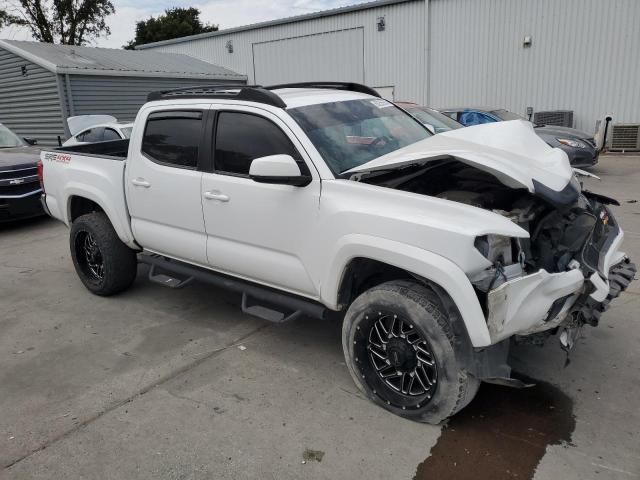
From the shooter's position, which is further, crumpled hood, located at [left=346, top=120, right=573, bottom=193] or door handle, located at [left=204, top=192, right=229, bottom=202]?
door handle, located at [left=204, top=192, right=229, bottom=202]

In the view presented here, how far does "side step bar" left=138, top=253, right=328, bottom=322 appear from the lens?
3.78 m

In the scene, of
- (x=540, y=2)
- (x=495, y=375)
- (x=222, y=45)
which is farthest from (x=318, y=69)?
(x=495, y=375)

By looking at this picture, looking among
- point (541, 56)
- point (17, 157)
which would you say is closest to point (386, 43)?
point (541, 56)

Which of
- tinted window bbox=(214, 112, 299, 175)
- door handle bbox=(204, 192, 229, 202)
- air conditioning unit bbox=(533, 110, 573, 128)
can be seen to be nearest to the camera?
tinted window bbox=(214, 112, 299, 175)

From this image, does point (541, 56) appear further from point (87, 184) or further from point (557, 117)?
point (87, 184)

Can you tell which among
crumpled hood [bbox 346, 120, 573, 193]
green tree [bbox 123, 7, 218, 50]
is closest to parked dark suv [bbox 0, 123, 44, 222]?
crumpled hood [bbox 346, 120, 573, 193]

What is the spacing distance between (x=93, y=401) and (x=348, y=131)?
8.22ft

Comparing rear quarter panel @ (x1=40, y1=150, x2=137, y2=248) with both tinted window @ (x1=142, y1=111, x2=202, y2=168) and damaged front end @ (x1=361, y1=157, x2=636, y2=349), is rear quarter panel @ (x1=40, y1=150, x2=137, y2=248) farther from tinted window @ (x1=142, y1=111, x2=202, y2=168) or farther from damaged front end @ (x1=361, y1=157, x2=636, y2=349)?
damaged front end @ (x1=361, y1=157, x2=636, y2=349)

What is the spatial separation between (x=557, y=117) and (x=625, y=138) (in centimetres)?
192

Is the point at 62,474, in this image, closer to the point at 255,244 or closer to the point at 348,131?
the point at 255,244

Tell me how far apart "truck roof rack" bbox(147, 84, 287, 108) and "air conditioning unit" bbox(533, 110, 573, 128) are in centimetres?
1396

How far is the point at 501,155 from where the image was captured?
332 centimetres

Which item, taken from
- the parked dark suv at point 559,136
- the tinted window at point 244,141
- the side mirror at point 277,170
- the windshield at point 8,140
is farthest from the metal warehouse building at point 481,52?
the side mirror at point 277,170

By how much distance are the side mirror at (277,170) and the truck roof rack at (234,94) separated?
59cm
